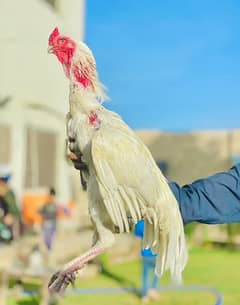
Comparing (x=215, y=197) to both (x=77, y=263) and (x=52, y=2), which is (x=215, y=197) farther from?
(x=52, y=2)

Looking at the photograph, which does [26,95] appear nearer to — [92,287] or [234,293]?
[92,287]

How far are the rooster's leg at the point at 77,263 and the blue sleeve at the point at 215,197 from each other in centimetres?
24

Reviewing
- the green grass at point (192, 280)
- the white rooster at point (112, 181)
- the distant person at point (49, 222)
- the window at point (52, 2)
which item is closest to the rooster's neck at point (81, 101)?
the white rooster at point (112, 181)

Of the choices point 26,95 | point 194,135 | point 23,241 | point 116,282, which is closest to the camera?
point 116,282

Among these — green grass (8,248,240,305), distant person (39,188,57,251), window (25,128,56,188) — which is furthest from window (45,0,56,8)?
green grass (8,248,240,305)

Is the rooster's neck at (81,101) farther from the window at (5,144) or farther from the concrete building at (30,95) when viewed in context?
the window at (5,144)

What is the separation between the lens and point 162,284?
4461 mm

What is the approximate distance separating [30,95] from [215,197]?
199 inches

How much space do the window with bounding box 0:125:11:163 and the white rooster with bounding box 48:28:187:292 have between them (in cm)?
477

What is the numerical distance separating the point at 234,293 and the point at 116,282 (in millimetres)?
890

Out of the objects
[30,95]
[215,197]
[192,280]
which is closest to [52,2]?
[30,95]

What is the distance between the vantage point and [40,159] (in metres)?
6.63

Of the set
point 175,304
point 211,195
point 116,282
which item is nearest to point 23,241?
point 116,282

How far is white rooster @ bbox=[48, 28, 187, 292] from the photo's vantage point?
119cm
